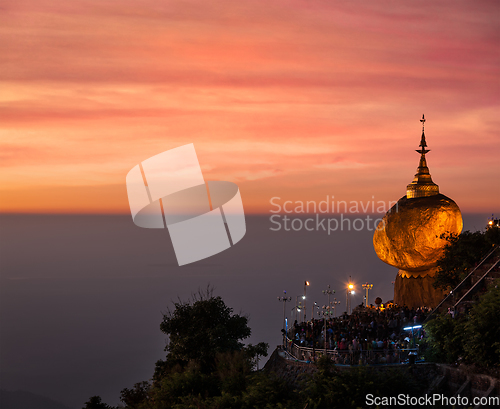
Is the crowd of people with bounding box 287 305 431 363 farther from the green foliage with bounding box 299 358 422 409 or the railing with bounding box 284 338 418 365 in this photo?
→ the green foliage with bounding box 299 358 422 409

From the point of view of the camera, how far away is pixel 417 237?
4678 cm

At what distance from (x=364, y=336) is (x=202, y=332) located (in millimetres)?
12093

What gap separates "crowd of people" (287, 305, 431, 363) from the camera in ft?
93.1

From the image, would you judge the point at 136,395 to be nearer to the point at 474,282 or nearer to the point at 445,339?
the point at 445,339

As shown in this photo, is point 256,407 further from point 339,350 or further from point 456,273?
point 456,273

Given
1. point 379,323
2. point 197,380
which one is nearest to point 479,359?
point 379,323

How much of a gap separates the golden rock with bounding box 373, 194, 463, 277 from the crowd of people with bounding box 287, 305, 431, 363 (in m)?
10.7

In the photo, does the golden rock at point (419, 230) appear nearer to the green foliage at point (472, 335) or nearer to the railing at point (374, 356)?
the green foliage at point (472, 335)

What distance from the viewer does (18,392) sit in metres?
180

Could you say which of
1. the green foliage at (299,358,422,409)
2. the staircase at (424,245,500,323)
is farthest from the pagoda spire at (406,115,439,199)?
the green foliage at (299,358,422,409)

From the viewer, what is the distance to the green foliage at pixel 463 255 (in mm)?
39812

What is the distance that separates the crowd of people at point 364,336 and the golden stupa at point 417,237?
1068 cm

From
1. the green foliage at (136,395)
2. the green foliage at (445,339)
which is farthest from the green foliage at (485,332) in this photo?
the green foliage at (136,395)

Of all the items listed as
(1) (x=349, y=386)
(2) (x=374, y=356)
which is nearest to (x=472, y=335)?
(2) (x=374, y=356)
